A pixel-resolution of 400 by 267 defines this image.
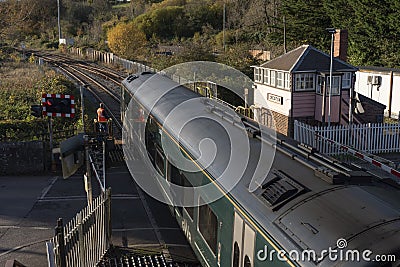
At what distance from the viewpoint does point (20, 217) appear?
1055cm

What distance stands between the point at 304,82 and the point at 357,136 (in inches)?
131

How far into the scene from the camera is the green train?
11.8 feet

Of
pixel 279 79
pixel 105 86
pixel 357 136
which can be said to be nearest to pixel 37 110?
pixel 279 79

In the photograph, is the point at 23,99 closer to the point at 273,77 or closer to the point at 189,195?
the point at 273,77

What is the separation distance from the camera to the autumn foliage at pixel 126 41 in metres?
44.1

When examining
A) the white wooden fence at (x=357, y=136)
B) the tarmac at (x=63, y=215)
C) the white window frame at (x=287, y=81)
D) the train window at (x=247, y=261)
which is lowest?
the tarmac at (x=63, y=215)

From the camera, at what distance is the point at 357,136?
51.9 ft

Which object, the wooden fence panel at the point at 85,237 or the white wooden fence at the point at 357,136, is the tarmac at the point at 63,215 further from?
the white wooden fence at the point at 357,136

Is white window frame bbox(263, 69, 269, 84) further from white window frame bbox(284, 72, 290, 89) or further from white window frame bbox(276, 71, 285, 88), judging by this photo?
white window frame bbox(284, 72, 290, 89)

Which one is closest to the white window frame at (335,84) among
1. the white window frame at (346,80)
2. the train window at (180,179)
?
the white window frame at (346,80)

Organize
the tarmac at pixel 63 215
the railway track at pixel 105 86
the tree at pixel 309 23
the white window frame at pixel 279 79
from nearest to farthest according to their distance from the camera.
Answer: the tarmac at pixel 63 215 → the white window frame at pixel 279 79 → the railway track at pixel 105 86 → the tree at pixel 309 23

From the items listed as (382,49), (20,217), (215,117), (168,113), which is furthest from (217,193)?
(382,49)

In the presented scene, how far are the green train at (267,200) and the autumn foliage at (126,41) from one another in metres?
36.4

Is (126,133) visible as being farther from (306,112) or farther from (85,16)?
(85,16)
